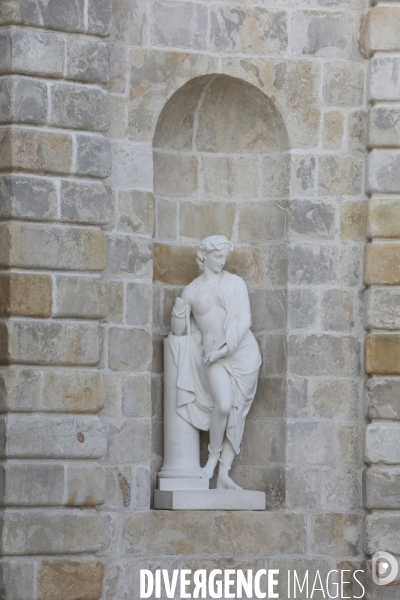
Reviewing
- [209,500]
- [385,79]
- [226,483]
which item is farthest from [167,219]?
[209,500]

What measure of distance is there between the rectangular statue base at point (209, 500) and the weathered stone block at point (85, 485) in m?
0.55

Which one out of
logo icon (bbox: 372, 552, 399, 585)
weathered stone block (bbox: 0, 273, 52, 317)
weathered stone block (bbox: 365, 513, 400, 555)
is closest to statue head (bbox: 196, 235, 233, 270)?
weathered stone block (bbox: 0, 273, 52, 317)

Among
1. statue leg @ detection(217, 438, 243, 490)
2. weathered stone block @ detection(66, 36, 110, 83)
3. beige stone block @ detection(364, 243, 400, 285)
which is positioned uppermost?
weathered stone block @ detection(66, 36, 110, 83)

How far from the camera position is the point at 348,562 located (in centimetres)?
868

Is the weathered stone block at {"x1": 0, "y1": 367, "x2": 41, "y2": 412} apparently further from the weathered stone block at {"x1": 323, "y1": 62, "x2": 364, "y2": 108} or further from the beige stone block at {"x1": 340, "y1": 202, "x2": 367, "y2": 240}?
the weathered stone block at {"x1": 323, "y1": 62, "x2": 364, "y2": 108}

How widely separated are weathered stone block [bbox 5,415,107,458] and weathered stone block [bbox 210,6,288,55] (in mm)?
2784

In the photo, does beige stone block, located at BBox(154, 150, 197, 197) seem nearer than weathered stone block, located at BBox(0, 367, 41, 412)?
No

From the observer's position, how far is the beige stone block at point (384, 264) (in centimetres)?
870

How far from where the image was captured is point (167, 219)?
912 centimetres

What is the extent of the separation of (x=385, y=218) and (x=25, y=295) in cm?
253

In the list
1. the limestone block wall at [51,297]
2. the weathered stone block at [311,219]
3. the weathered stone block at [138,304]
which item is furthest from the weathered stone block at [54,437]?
the weathered stone block at [311,219]

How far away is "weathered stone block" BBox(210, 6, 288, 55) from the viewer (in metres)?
8.86

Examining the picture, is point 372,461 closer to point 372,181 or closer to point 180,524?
point 180,524

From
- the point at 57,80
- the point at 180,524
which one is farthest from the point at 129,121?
the point at 180,524
